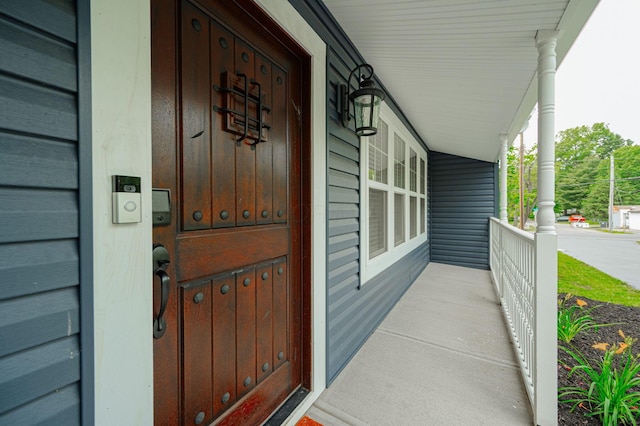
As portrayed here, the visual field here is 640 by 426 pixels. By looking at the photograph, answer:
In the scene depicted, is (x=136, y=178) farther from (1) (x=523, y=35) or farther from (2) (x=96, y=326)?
(1) (x=523, y=35)

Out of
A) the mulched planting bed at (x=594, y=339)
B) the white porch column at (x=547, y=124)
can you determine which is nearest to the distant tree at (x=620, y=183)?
the mulched planting bed at (x=594, y=339)

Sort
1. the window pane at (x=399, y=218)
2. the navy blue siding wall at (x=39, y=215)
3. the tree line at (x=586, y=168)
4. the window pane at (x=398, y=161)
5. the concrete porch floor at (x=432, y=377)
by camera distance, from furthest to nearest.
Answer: the tree line at (x=586, y=168), the window pane at (x=399, y=218), the window pane at (x=398, y=161), the concrete porch floor at (x=432, y=377), the navy blue siding wall at (x=39, y=215)

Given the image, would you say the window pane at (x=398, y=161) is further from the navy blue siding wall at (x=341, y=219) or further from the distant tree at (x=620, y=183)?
the distant tree at (x=620, y=183)

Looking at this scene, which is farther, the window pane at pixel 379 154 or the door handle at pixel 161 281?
the window pane at pixel 379 154

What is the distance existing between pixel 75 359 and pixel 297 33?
5.54 ft

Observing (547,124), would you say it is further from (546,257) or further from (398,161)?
(398,161)

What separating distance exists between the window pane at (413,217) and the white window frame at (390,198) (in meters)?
0.07

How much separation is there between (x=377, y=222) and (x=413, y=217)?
1.96m

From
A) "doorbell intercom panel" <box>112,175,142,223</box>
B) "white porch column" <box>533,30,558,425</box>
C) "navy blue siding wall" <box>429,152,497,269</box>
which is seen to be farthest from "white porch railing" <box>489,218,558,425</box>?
"navy blue siding wall" <box>429,152,497,269</box>

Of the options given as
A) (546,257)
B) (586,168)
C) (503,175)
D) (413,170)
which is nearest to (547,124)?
(546,257)

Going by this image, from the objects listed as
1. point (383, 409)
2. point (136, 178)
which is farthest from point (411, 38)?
point (383, 409)

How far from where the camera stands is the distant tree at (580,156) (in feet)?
70.7

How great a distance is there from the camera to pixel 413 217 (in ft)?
15.5

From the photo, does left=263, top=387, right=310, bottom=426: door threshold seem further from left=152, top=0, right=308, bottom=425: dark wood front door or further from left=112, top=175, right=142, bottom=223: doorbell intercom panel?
left=112, top=175, right=142, bottom=223: doorbell intercom panel
